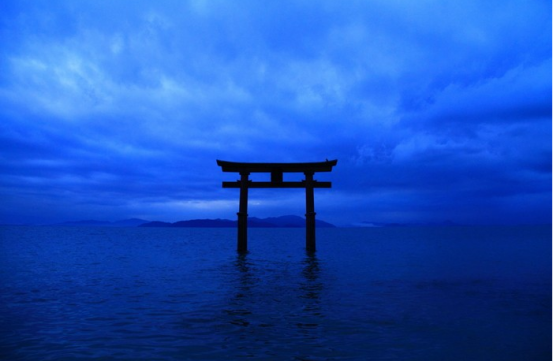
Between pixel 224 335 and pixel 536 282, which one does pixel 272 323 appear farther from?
pixel 536 282

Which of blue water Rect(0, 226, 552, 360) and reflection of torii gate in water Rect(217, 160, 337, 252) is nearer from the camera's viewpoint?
blue water Rect(0, 226, 552, 360)

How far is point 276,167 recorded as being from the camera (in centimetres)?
1877

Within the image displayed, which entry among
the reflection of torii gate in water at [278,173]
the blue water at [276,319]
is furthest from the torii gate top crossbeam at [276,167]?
the blue water at [276,319]

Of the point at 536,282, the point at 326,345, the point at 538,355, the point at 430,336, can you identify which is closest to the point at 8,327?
the point at 326,345

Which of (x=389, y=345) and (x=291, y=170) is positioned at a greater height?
(x=291, y=170)

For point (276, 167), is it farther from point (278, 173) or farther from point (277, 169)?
point (278, 173)

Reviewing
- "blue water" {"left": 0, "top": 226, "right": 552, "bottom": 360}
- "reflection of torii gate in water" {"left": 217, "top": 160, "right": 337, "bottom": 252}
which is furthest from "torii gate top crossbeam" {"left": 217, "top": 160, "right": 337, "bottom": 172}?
"blue water" {"left": 0, "top": 226, "right": 552, "bottom": 360}

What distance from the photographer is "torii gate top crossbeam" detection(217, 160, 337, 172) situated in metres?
18.7

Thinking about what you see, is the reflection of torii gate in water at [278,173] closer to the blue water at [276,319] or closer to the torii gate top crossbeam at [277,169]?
the torii gate top crossbeam at [277,169]

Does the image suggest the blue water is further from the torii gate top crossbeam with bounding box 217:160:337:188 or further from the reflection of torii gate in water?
the torii gate top crossbeam with bounding box 217:160:337:188

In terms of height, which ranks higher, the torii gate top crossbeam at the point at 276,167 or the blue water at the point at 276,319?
the torii gate top crossbeam at the point at 276,167

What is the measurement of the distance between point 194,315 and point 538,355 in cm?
620

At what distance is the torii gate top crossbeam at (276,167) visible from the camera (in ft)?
61.5

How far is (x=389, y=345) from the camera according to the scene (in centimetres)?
576
